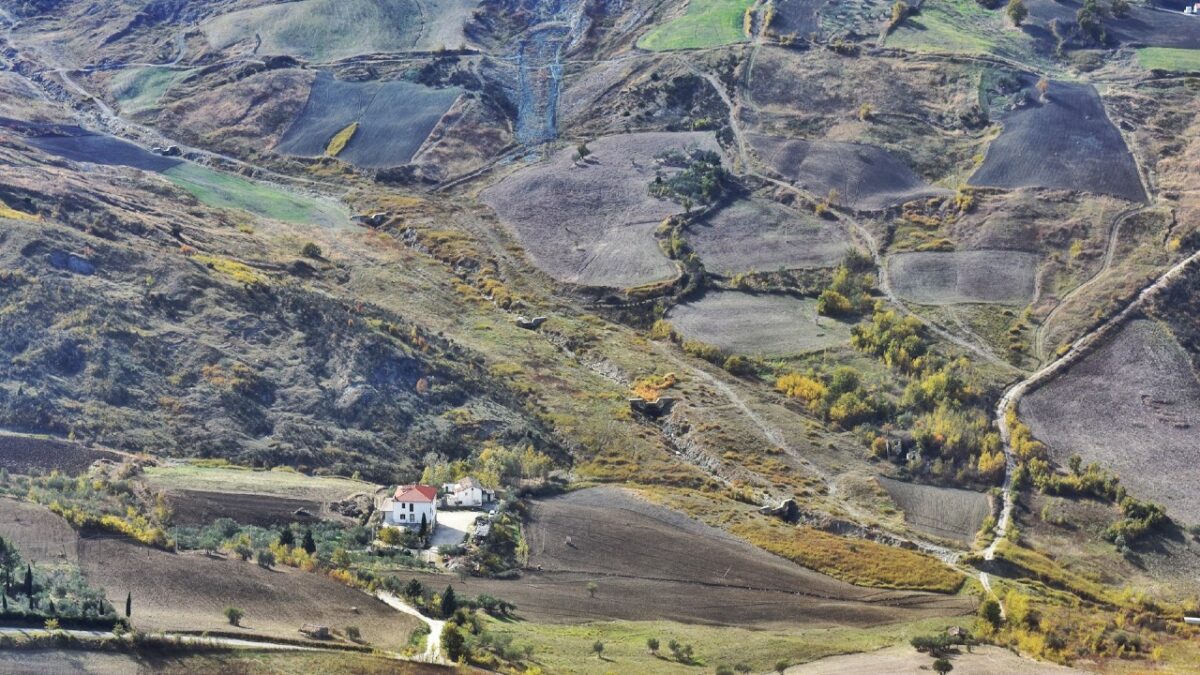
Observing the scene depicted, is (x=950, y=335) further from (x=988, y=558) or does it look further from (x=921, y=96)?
(x=921, y=96)

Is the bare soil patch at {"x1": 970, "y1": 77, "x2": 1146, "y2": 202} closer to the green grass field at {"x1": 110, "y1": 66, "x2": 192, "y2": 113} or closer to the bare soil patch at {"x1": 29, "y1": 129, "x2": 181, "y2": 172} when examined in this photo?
the bare soil patch at {"x1": 29, "y1": 129, "x2": 181, "y2": 172}

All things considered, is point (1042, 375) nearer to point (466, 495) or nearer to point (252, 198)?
point (466, 495)

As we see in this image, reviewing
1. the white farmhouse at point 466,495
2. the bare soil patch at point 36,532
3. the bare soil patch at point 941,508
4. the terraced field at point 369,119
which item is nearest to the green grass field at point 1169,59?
the terraced field at point 369,119

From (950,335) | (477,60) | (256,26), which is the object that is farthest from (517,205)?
(256,26)

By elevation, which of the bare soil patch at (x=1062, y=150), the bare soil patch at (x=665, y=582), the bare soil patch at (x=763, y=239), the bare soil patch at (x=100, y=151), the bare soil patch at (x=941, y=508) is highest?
the bare soil patch at (x=1062, y=150)

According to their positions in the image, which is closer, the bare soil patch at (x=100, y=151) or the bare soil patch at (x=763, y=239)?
the bare soil patch at (x=763, y=239)

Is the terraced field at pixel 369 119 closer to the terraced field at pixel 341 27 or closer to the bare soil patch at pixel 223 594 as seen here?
the terraced field at pixel 341 27
